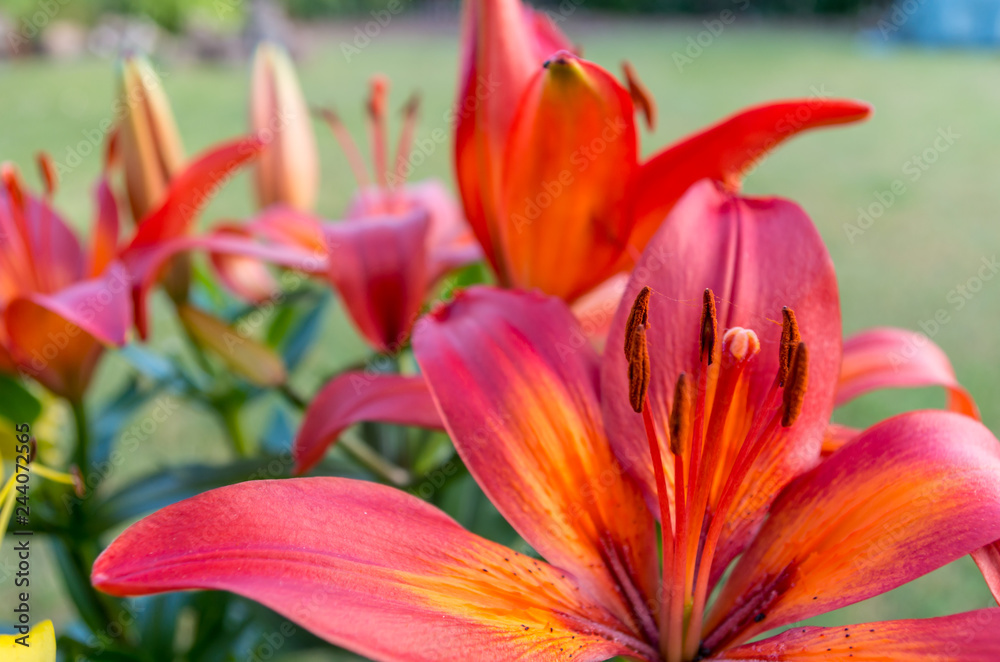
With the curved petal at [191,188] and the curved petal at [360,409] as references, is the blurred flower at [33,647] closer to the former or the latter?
the curved petal at [360,409]

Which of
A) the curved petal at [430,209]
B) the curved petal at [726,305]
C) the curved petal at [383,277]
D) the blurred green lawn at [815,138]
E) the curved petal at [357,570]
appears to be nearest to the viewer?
the curved petal at [357,570]

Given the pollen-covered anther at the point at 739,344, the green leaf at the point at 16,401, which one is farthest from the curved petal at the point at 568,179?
the green leaf at the point at 16,401

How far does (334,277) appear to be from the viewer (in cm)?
48

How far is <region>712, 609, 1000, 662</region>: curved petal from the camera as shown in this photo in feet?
0.95

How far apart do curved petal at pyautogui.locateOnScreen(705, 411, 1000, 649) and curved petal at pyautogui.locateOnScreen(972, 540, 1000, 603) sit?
0.04 feet

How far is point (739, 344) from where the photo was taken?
1.09 ft

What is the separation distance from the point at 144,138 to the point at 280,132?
0.44ft

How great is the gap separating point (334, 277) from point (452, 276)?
15 cm

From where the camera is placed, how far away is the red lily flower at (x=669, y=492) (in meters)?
0.30

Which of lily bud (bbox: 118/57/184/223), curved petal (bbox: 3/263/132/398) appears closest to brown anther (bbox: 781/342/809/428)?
curved petal (bbox: 3/263/132/398)

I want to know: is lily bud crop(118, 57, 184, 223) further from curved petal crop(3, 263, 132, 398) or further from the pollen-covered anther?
the pollen-covered anther

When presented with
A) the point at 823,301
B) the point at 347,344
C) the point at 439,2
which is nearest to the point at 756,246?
the point at 823,301

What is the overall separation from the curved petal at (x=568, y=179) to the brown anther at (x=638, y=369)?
4.1 inches

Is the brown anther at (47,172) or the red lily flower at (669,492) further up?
the brown anther at (47,172)
